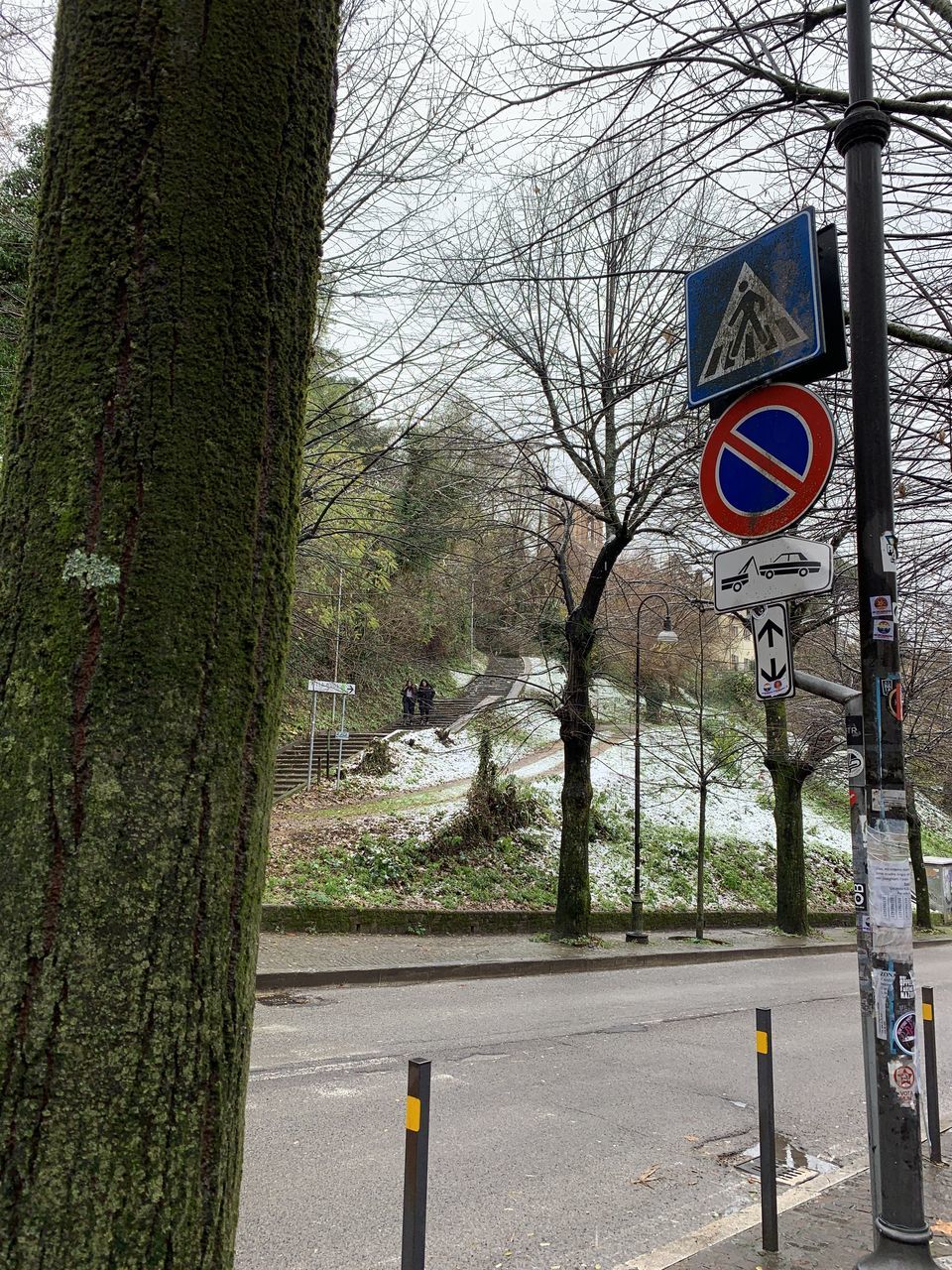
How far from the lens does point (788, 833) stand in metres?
19.7

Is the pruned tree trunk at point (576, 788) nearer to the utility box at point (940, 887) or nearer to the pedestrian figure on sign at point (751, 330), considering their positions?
the pedestrian figure on sign at point (751, 330)

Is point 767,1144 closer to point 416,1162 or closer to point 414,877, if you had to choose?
point 416,1162

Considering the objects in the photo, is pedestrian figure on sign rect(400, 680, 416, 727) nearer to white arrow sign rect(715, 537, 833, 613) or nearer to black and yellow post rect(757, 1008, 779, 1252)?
black and yellow post rect(757, 1008, 779, 1252)

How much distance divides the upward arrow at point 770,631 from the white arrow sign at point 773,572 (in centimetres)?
13

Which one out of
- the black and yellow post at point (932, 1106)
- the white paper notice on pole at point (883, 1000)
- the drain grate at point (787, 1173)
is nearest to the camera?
the white paper notice on pole at point (883, 1000)

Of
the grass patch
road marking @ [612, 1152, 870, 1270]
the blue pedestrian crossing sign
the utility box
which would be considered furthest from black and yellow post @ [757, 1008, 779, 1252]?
the utility box

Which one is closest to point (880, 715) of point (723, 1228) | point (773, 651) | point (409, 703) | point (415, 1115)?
point (773, 651)

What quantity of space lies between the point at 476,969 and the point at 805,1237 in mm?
8262

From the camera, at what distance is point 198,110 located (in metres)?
1.56

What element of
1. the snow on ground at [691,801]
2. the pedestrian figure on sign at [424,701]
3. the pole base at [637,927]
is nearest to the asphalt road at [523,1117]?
the pole base at [637,927]

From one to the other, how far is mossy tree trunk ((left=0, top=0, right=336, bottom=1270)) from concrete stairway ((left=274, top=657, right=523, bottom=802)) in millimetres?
14679

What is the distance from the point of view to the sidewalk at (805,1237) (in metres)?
4.01

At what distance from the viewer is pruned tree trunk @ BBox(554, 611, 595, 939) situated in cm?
1496

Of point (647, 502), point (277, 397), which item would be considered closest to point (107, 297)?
point (277, 397)
